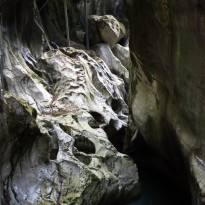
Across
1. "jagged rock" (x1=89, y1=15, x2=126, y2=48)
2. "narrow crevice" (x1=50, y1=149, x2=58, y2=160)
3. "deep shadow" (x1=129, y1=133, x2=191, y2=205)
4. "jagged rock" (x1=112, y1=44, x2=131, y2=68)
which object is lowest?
"deep shadow" (x1=129, y1=133, x2=191, y2=205)

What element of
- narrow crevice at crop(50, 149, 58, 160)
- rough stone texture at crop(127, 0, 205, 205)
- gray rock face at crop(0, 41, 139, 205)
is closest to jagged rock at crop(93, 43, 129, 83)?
gray rock face at crop(0, 41, 139, 205)

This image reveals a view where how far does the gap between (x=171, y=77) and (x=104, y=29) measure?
9.44 meters

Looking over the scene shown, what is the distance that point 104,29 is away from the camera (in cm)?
1680

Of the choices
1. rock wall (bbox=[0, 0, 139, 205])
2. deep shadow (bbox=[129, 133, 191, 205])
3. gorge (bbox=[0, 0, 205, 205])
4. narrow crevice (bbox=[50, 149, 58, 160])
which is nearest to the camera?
gorge (bbox=[0, 0, 205, 205])

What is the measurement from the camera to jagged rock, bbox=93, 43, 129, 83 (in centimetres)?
1611

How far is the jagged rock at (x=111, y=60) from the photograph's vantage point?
1611cm

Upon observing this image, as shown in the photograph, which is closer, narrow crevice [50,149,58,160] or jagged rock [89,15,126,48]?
narrow crevice [50,149,58,160]

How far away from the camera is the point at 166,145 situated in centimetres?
938

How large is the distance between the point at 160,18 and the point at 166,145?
120 inches

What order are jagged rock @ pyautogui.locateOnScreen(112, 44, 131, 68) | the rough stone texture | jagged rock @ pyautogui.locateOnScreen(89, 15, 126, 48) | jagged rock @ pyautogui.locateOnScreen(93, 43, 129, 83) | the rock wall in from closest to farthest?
the rough stone texture
the rock wall
jagged rock @ pyautogui.locateOnScreen(93, 43, 129, 83)
jagged rock @ pyautogui.locateOnScreen(89, 15, 126, 48)
jagged rock @ pyautogui.locateOnScreen(112, 44, 131, 68)

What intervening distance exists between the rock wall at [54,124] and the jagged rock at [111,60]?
7.97 ft

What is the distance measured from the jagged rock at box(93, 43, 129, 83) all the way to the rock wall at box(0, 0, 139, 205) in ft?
7.97

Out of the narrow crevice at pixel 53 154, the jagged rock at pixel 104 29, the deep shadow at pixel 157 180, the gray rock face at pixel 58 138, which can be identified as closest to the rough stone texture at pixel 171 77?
the deep shadow at pixel 157 180

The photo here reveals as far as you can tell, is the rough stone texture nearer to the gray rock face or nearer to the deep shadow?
Result: the deep shadow
